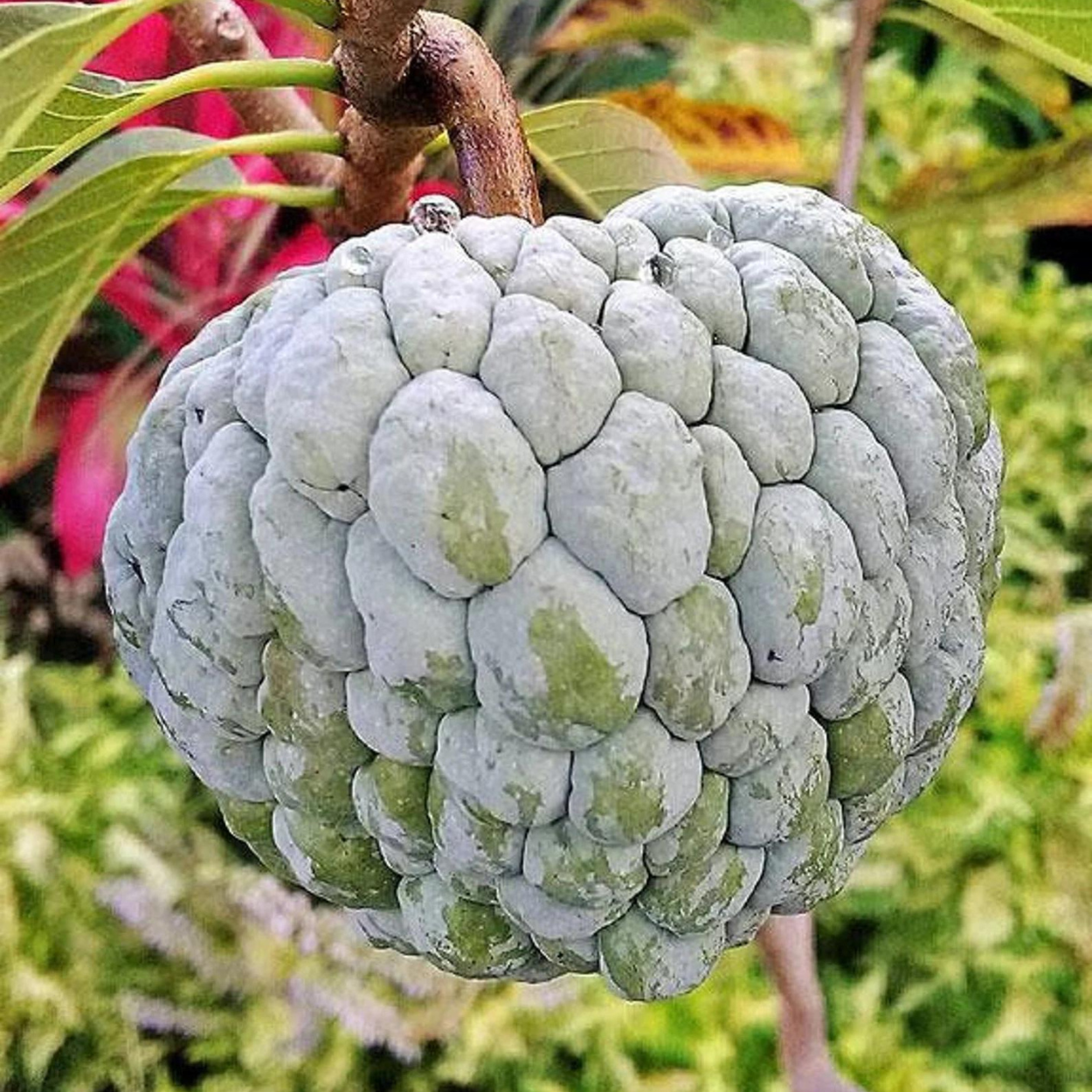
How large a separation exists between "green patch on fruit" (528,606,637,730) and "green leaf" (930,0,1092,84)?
480 millimetres

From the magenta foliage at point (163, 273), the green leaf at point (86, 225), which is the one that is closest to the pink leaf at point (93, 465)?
the magenta foliage at point (163, 273)

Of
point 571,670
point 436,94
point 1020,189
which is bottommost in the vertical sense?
point 1020,189

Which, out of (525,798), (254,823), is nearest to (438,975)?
(254,823)

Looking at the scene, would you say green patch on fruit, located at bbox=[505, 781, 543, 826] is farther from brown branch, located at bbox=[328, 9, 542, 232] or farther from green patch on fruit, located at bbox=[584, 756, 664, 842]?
brown branch, located at bbox=[328, 9, 542, 232]

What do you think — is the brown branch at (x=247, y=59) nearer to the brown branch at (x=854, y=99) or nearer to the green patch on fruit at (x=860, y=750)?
the green patch on fruit at (x=860, y=750)

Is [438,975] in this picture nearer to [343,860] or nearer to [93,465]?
[93,465]

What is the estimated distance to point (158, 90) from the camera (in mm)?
756

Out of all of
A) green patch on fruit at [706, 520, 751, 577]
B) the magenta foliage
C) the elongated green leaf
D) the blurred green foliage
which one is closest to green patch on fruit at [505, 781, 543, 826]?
green patch on fruit at [706, 520, 751, 577]

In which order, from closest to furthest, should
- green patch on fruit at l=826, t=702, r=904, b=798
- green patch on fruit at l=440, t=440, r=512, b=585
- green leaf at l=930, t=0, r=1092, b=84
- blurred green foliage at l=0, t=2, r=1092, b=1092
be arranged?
green patch on fruit at l=440, t=440, r=512, b=585 → green patch on fruit at l=826, t=702, r=904, b=798 → green leaf at l=930, t=0, r=1092, b=84 → blurred green foliage at l=0, t=2, r=1092, b=1092

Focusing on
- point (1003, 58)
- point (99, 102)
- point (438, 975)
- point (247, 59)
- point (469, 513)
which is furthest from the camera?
point (438, 975)

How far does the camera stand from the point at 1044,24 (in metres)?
0.81

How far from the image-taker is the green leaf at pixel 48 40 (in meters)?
0.66

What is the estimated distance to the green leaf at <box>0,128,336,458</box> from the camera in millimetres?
860

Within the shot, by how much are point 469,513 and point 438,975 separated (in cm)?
129
